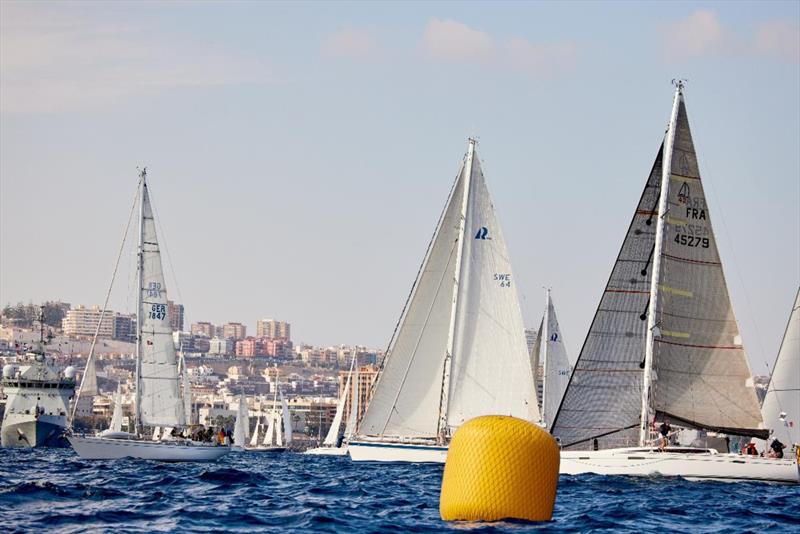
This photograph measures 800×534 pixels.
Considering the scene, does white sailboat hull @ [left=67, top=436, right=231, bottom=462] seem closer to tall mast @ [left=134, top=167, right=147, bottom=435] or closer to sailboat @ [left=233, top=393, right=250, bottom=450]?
tall mast @ [left=134, top=167, right=147, bottom=435]

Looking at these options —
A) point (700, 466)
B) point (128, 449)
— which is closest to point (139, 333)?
point (128, 449)

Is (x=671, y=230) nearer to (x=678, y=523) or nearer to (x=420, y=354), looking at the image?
(x=420, y=354)

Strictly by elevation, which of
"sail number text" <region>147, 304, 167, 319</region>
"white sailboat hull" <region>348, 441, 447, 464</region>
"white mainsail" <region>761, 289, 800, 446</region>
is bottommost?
"white sailboat hull" <region>348, 441, 447, 464</region>

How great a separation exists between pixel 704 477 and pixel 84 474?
55.5 ft

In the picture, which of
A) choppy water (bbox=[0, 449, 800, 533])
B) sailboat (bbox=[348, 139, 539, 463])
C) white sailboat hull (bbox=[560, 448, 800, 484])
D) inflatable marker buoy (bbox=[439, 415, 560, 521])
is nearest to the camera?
inflatable marker buoy (bbox=[439, 415, 560, 521])

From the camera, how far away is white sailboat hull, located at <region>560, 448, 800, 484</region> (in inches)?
1522

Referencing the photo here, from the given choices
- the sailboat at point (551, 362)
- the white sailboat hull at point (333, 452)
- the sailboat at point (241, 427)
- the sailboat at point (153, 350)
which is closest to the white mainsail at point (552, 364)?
the sailboat at point (551, 362)

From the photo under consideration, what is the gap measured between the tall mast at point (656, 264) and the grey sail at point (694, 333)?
0.50ft

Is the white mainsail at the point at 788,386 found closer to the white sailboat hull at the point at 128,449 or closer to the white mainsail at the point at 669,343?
the white mainsail at the point at 669,343

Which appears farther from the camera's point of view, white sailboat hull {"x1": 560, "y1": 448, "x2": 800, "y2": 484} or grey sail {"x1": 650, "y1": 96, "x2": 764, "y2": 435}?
grey sail {"x1": 650, "y1": 96, "x2": 764, "y2": 435}

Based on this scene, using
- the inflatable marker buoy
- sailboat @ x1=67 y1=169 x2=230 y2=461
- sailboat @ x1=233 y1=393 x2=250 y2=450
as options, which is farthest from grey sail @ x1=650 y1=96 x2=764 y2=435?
sailboat @ x1=233 y1=393 x2=250 y2=450

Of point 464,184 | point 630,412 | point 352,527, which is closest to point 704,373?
point 630,412

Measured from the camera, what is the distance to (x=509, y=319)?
167 ft

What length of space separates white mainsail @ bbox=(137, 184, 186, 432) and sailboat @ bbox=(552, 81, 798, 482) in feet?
75.9
